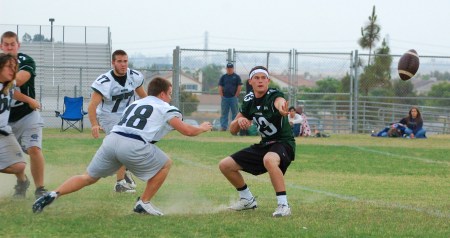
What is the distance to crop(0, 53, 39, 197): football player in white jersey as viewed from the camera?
886 centimetres

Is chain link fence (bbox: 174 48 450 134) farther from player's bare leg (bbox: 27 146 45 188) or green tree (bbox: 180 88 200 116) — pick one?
player's bare leg (bbox: 27 146 45 188)

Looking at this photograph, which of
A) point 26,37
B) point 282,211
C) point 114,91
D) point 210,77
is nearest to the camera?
point 282,211

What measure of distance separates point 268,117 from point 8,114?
279 cm

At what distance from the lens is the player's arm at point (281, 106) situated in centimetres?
891

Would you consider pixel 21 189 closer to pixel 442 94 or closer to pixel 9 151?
pixel 9 151

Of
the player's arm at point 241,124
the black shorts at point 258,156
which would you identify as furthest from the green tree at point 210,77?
the black shorts at point 258,156

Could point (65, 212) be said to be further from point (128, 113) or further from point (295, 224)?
point (295, 224)

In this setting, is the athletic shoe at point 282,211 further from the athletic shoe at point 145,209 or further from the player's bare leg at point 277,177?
the athletic shoe at point 145,209

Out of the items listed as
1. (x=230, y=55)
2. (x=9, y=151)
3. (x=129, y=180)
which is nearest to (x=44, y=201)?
(x=9, y=151)

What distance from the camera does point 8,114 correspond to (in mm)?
9242

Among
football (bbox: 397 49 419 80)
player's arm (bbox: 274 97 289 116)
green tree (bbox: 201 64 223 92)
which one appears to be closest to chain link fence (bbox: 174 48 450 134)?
green tree (bbox: 201 64 223 92)

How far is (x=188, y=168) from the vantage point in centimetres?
1493

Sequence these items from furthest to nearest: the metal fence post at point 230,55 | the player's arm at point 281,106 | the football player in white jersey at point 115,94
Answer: the metal fence post at point 230,55 < the football player in white jersey at point 115,94 < the player's arm at point 281,106

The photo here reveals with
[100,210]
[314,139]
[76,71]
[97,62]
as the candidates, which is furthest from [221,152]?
Result: [97,62]
